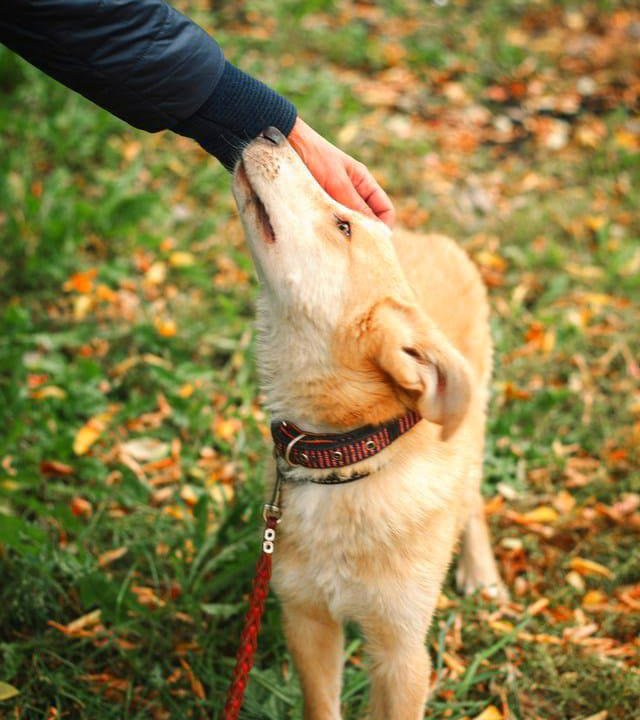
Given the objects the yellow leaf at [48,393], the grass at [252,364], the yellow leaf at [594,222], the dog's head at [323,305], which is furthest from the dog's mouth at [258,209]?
the yellow leaf at [594,222]

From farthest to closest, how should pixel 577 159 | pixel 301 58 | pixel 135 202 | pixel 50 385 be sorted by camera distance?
pixel 301 58 → pixel 577 159 → pixel 135 202 → pixel 50 385

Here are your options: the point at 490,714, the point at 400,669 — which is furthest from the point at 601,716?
the point at 400,669

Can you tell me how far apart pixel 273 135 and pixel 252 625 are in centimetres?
153

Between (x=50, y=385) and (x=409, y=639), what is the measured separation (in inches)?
89.4

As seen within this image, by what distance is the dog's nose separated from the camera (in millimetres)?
2549

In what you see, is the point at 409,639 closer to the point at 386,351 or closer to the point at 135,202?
the point at 386,351

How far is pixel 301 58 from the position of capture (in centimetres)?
659

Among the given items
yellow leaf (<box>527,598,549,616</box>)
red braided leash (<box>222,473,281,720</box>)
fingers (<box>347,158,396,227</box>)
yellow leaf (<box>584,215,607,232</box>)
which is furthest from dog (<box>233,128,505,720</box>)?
yellow leaf (<box>584,215,607,232</box>)

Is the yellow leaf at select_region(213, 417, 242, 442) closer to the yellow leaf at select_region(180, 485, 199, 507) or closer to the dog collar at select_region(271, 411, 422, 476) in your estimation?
the yellow leaf at select_region(180, 485, 199, 507)

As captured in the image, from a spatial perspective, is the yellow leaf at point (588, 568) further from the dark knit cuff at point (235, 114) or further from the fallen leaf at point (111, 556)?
the dark knit cuff at point (235, 114)

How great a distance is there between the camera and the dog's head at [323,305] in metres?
2.31

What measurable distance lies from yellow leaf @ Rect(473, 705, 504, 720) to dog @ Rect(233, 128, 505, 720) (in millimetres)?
416

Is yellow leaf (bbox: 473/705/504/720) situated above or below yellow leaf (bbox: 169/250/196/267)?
below

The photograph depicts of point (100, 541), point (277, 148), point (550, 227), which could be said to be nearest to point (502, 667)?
point (100, 541)
